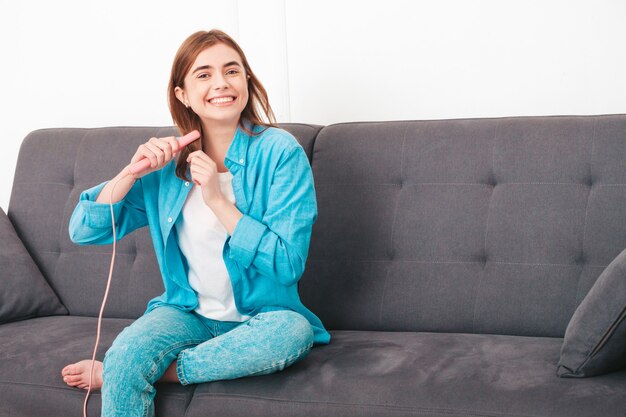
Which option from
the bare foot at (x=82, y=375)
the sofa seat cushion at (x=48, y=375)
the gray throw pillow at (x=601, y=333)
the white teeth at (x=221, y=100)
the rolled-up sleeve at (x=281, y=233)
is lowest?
the sofa seat cushion at (x=48, y=375)

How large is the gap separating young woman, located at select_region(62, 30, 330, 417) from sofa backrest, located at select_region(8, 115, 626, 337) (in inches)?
10.4

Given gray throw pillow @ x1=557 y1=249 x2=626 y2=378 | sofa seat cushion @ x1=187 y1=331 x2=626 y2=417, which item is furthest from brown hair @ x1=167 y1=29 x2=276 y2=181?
gray throw pillow @ x1=557 y1=249 x2=626 y2=378

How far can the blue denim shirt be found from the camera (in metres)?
1.95

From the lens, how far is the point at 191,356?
6.11ft

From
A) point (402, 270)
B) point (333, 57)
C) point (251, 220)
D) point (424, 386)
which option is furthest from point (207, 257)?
point (333, 57)

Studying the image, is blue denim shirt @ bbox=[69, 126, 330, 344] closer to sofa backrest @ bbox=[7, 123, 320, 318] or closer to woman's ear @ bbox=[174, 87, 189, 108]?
woman's ear @ bbox=[174, 87, 189, 108]

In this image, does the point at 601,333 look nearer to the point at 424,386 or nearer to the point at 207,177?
the point at 424,386

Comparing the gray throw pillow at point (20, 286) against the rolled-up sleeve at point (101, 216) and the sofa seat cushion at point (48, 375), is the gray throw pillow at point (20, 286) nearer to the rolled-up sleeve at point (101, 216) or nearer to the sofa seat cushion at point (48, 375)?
the sofa seat cushion at point (48, 375)

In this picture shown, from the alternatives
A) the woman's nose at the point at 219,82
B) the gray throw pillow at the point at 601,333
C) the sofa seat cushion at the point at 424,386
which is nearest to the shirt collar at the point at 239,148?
the woman's nose at the point at 219,82

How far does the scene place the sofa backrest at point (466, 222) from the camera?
2.12 metres

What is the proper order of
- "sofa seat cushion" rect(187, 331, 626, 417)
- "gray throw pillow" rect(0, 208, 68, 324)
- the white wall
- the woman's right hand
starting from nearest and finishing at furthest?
"sofa seat cushion" rect(187, 331, 626, 417) < the woman's right hand < "gray throw pillow" rect(0, 208, 68, 324) < the white wall

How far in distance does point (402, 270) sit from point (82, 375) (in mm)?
851

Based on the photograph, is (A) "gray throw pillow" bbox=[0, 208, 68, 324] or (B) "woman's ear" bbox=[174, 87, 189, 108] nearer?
(B) "woman's ear" bbox=[174, 87, 189, 108]

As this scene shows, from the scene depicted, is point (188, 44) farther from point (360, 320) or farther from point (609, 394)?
point (609, 394)
